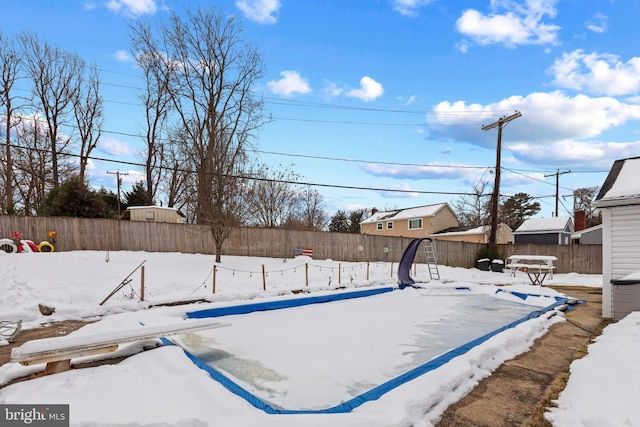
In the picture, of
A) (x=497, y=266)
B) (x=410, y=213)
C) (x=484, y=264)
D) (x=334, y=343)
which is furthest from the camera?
(x=410, y=213)

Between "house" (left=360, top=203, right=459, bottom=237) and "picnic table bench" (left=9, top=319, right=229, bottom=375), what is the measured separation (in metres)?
24.8

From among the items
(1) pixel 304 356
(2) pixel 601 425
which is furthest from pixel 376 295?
(2) pixel 601 425

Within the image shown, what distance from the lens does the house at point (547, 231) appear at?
23828 millimetres

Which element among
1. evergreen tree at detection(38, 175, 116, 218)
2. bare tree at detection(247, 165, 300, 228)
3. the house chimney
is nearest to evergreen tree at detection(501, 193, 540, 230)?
the house chimney

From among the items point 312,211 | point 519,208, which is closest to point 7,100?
point 312,211

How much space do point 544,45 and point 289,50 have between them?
8586 mm

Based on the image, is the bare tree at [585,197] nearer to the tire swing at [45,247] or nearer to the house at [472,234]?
the house at [472,234]

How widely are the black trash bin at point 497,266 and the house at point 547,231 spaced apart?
1032 cm

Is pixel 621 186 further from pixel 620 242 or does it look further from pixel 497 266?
pixel 497 266

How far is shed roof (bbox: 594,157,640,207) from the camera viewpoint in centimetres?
605

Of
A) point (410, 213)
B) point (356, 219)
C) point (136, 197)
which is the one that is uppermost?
point (136, 197)

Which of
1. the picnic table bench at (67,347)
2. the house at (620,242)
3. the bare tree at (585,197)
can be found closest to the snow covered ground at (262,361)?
the picnic table bench at (67,347)

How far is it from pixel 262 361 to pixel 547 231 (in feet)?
86.0

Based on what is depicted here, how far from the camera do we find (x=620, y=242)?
246 inches
